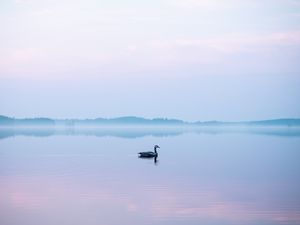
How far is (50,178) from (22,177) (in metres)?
1.74

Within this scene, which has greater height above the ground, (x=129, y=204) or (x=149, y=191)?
(x=149, y=191)

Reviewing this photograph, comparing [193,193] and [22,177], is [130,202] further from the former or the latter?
[22,177]

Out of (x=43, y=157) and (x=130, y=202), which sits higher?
(x=43, y=157)

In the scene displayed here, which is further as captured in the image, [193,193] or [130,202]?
[193,193]

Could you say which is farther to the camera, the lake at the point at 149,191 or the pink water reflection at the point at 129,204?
the lake at the point at 149,191

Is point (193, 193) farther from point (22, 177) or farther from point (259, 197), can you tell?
point (22, 177)

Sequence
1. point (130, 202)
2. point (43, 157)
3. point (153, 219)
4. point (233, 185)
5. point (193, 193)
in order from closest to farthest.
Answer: point (153, 219), point (130, 202), point (193, 193), point (233, 185), point (43, 157)

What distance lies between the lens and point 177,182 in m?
28.2

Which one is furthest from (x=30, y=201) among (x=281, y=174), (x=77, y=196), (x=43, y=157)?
(x=43, y=157)

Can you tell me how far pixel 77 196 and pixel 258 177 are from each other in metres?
10.8

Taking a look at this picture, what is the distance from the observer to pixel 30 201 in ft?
74.3

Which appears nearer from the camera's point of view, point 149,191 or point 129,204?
point 129,204

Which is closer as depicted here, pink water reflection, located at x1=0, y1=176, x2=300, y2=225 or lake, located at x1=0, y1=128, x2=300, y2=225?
pink water reflection, located at x1=0, y1=176, x2=300, y2=225

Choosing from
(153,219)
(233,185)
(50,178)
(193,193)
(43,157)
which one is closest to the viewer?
(153,219)
